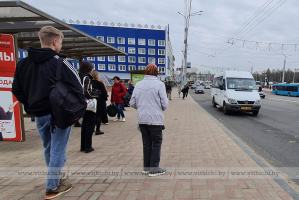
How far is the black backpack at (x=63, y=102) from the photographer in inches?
77.5

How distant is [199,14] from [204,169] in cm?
2585

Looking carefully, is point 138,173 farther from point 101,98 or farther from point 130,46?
point 130,46

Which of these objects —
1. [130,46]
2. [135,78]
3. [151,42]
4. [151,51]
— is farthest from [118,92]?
[151,42]

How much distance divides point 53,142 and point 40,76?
78cm

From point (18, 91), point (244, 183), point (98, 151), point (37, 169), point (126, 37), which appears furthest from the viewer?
point (126, 37)

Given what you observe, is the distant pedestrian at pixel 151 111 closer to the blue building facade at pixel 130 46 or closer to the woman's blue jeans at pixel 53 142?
the woman's blue jeans at pixel 53 142

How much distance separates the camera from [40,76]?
2.07 meters

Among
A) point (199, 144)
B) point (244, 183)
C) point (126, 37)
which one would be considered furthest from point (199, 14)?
point (126, 37)

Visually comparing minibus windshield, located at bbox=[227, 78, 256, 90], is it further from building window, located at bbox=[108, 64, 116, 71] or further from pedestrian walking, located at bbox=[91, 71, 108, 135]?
building window, located at bbox=[108, 64, 116, 71]

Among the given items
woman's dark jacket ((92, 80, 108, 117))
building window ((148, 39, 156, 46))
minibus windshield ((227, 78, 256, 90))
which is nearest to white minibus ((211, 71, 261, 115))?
minibus windshield ((227, 78, 256, 90))

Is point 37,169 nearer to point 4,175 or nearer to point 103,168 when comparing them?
point 4,175

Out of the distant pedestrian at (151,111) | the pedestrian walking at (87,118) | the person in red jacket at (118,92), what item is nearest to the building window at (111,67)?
the person in red jacket at (118,92)

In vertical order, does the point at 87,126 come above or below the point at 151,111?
below

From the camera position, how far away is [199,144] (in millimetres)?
4898
